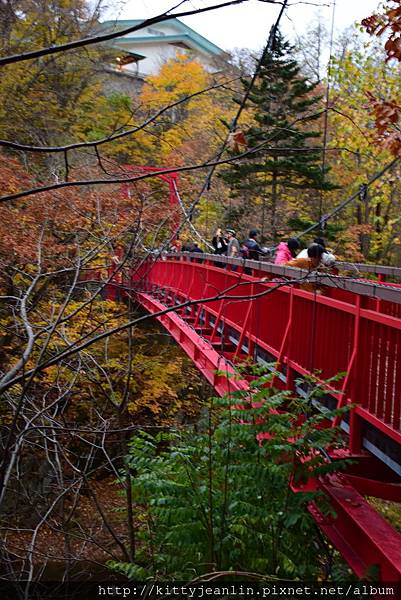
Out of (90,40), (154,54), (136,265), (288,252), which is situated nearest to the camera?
(90,40)

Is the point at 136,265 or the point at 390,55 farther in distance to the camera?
the point at 136,265

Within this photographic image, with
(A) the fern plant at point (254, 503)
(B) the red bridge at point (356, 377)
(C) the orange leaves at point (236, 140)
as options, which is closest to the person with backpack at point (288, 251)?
(B) the red bridge at point (356, 377)

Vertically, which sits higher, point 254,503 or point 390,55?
point 390,55

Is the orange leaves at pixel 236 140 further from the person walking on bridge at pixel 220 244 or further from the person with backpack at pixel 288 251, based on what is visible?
the person walking on bridge at pixel 220 244

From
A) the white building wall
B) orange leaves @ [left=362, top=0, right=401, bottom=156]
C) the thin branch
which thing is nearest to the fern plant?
orange leaves @ [left=362, top=0, right=401, bottom=156]

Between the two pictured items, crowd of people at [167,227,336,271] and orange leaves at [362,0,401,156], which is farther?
crowd of people at [167,227,336,271]

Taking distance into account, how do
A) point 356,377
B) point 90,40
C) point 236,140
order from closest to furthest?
1. point 90,40
2. point 236,140
3. point 356,377

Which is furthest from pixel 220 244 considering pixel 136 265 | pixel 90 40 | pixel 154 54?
pixel 154 54

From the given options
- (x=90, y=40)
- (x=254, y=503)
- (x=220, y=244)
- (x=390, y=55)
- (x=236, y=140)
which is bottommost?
(x=254, y=503)

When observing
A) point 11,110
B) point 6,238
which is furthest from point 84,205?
point 11,110

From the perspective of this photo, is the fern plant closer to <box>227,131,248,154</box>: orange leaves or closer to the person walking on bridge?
<box>227,131,248,154</box>: orange leaves

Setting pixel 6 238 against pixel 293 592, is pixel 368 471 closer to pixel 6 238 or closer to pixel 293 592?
pixel 293 592

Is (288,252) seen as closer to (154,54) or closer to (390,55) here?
(390,55)

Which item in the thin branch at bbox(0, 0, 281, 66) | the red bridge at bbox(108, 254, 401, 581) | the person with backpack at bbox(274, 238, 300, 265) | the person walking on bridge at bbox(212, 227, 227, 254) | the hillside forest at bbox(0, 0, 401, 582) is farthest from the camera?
the person walking on bridge at bbox(212, 227, 227, 254)
